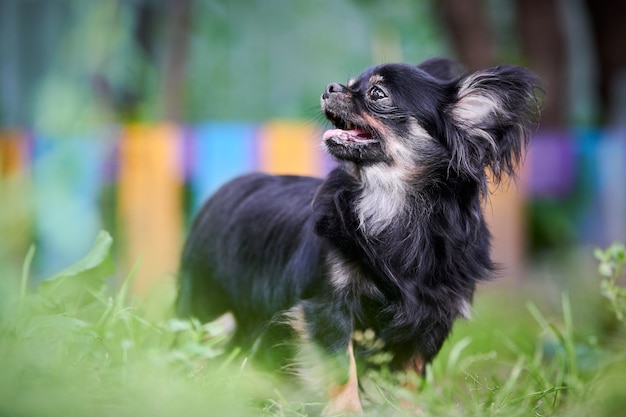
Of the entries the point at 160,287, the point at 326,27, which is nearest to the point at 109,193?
the point at 160,287

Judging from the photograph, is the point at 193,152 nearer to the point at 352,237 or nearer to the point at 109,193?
the point at 109,193

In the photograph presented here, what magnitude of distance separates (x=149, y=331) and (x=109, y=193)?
4.53 m

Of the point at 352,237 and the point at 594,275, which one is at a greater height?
the point at 352,237

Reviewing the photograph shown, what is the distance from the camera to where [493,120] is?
378cm

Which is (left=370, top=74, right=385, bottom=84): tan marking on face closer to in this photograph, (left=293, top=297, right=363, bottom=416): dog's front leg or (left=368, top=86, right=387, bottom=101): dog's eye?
(left=368, top=86, right=387, bottom=101): dog's eye

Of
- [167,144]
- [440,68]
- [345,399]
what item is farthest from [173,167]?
[345,399]

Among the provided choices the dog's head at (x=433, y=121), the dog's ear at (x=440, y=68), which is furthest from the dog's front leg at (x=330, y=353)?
the dog's ear at (x=440, y=68)

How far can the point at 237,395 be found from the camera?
3.15 meters

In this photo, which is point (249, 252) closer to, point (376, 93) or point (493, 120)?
point (376, 93)

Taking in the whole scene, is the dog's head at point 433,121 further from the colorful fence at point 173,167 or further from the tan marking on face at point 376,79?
the colorful fence at point 173,167

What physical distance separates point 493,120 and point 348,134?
0.63 meters

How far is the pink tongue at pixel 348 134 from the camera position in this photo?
12.3ft

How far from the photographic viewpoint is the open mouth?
375 cm

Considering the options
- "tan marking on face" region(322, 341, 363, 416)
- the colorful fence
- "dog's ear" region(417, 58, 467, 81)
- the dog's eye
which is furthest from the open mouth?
the colorful fence
